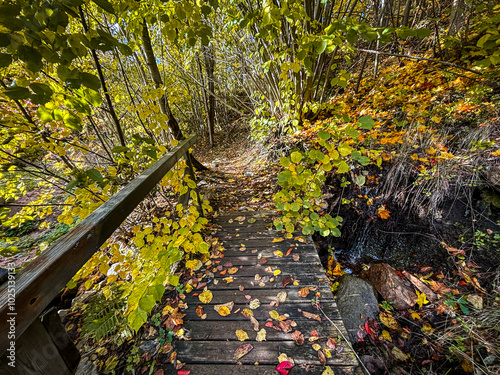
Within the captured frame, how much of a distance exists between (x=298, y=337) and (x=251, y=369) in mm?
436

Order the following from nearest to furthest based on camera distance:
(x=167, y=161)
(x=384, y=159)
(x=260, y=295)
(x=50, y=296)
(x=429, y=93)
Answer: (x=50, y=296) → (x=260, y=295) → (x=167, y=161) → (x=384, y=159) → (x=429, y=93)

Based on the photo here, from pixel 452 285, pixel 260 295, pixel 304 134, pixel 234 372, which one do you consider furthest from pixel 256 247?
pixel 304 134

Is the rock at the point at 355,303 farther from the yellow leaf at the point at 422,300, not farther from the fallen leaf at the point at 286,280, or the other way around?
the fallen leaf at the point at 286,280

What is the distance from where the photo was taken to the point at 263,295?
2002 mm

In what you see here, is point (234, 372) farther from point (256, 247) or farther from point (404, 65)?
point (404, 65)

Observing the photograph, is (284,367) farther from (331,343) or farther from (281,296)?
(281,296)

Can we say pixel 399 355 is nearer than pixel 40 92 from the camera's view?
No

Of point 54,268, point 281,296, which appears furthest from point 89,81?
point 281,296

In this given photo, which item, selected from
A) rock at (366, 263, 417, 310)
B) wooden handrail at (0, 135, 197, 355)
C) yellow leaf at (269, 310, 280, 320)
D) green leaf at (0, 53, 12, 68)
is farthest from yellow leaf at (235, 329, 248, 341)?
green leaf at (0, 53, 12, 68)

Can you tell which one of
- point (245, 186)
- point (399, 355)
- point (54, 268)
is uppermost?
point (54, 268)

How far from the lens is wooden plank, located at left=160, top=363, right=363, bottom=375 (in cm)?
140

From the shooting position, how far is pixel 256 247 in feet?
8.78

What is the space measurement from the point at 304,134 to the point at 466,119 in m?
2.63

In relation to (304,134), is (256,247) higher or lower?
lower
